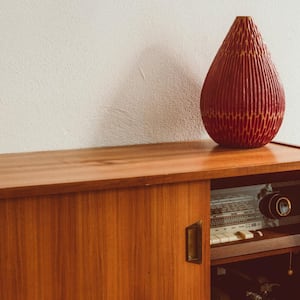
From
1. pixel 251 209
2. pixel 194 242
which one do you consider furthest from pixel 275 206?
pixel 194 242

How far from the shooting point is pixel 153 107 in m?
1.33

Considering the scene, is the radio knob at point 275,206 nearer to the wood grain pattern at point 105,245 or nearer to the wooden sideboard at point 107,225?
the wooden sideboard at point 107,225

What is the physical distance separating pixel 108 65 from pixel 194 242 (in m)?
0.48

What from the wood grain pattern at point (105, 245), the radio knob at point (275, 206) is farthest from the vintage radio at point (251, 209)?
the wood grain pattern at point (105, 245)

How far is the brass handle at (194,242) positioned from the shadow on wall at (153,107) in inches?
14.8

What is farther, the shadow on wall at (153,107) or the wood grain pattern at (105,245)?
the shadow on wall at (153,107)

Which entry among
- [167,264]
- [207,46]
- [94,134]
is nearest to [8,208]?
[167,264]

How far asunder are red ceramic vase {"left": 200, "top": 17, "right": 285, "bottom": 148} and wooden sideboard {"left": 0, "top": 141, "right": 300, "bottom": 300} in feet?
0.42

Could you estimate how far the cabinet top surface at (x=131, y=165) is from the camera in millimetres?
900

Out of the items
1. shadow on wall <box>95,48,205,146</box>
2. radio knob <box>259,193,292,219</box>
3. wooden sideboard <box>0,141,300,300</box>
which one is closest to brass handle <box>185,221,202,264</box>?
wooden sideboard <box>0,141,300,300</box>

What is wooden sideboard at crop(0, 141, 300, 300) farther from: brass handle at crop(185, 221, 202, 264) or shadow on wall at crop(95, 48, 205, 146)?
shadow on wall at crop(95, 48, 205, 146)

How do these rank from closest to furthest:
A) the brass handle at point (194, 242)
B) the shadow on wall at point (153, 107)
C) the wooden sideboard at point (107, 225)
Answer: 1. the wooden sideboard at point (107, 225)
2. the brass handle at point (194, 242)
3. the shadow on wall at point (153, 107)

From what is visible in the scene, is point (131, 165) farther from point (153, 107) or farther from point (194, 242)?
point (153, 107)

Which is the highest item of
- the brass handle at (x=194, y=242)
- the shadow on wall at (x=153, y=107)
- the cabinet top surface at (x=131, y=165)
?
the shadow on wall at (x=153, y=107)
